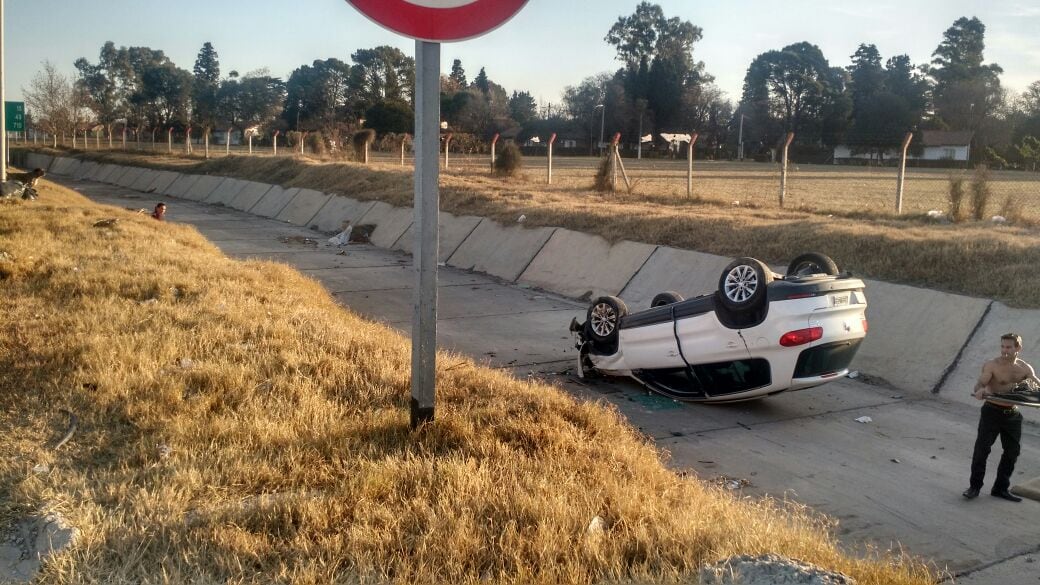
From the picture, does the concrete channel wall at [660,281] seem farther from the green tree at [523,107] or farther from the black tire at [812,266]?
the green tree at [523,107]

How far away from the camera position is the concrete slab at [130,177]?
42.2 metres

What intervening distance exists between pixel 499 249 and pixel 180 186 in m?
24.9

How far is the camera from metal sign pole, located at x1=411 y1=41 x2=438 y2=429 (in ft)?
15.0

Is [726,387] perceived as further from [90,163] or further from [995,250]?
[90,163]

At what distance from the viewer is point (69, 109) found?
70.8 m

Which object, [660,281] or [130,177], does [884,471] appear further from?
[130,177]

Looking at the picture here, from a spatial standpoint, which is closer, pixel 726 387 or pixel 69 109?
pixel 726 387

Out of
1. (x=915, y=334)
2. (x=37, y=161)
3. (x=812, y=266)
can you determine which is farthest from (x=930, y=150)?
(x=37, y=161)

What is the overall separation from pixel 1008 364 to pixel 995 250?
5.04m

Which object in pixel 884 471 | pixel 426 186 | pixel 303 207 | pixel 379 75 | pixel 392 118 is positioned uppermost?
pixel 379 75

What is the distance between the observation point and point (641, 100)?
237 feet

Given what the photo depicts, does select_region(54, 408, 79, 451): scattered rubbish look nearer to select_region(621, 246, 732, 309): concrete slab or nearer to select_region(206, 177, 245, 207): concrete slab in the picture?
select_region(621, 246, 732, 309): concrete slab

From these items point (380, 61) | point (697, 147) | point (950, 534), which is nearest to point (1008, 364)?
point (950, 534)

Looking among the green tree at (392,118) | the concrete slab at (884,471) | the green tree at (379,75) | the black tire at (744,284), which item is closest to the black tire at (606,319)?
the black tire at (744,284)
